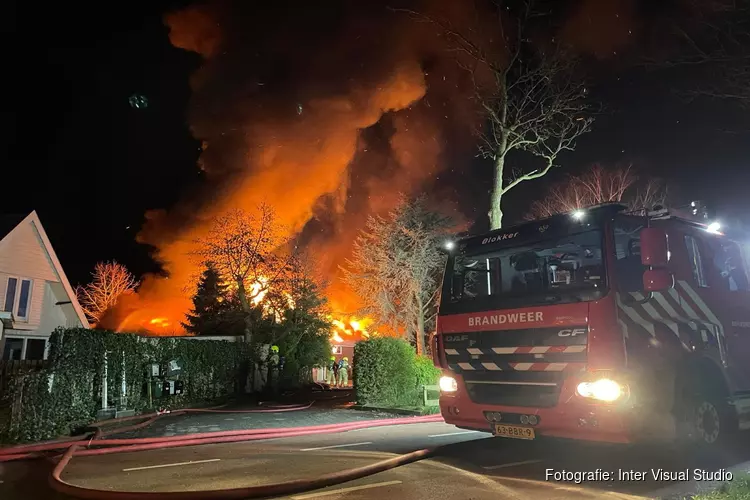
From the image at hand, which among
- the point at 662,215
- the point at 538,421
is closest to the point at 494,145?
the point at 662,215

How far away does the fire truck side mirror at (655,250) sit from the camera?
231 inches

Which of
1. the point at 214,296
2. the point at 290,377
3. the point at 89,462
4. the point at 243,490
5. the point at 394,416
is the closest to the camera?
the point at 243,490

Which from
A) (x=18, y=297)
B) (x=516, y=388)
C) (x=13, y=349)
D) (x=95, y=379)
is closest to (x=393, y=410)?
(x=95, y=379)

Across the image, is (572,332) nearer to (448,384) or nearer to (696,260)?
(448,384)

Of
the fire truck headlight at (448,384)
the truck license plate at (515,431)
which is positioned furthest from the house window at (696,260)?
the fire truck headlight at (448,384)

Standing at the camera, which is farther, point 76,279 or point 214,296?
point 76,279

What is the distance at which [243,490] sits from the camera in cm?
544

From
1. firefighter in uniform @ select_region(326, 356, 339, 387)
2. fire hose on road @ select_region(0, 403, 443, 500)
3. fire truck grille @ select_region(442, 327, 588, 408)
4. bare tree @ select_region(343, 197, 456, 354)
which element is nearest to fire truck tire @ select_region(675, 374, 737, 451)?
fire truck grille @ select_region(442, 327, 588, 408)

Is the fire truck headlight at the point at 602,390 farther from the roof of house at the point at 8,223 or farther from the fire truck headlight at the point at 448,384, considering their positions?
the roof of house at the point at 8,223

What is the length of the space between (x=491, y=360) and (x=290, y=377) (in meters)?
21.5

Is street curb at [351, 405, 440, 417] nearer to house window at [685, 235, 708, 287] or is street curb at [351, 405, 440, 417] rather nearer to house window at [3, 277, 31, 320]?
house window at [685, 235, 708, 287]

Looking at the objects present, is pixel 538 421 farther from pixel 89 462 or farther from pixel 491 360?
pixel 89 462

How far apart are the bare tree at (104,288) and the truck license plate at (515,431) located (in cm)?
4939

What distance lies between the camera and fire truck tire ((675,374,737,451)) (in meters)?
6.38
